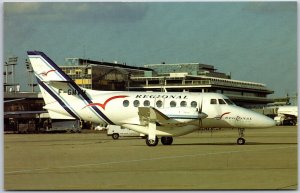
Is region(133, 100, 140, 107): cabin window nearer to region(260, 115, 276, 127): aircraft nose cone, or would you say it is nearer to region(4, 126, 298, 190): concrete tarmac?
region(260, 115, 276, 127): aircraft nose cone

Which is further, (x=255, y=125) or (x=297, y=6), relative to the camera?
(x=255, y=125)

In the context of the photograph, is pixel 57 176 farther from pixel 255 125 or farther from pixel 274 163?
pixel 255 125

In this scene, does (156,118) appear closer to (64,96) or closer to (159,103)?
(159,103)

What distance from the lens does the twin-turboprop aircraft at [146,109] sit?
95.6ft

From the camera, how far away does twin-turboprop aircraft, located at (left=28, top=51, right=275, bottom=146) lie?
2914 centimetres

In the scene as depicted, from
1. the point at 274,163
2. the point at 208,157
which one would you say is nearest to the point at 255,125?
the point at 208,157

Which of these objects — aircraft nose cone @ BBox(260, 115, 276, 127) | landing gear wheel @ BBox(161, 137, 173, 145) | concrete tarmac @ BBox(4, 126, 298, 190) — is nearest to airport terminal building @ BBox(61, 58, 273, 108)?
landing gear wheel @ BBox(161, 137, 173, 145)

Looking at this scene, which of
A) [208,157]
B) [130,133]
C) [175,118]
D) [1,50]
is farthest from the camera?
[130,133]

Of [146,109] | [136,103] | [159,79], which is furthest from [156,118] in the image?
[159,79]

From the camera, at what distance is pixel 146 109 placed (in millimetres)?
28234

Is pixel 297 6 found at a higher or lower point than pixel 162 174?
higher

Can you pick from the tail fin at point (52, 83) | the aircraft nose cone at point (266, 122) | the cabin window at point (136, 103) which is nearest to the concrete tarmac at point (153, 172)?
the aircraft nose cone at point (266, 122)

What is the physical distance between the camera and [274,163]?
62.0 ft

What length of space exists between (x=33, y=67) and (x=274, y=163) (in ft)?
54.1
